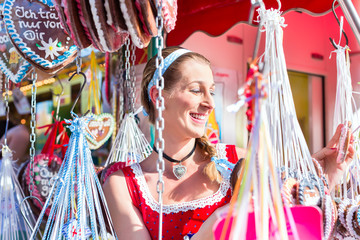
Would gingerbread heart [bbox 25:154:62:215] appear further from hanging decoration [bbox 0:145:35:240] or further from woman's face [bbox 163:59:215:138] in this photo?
woman's face [bbox 163:59:215:138]

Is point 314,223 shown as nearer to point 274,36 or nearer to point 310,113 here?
point 274,36

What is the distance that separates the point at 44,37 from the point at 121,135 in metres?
0.75

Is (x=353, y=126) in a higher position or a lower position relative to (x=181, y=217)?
higher

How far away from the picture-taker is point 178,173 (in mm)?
1380

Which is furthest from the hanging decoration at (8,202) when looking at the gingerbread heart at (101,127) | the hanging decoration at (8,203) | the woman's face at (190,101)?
the woman's face at (190,101)

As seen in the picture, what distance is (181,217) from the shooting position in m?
1.32

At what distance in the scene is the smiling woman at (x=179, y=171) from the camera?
1.30m

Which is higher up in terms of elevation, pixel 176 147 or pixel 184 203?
pixel 176 147

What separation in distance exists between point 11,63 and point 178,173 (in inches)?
32.9

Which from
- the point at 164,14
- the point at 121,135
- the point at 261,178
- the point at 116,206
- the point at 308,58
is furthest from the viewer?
the point at 308,58

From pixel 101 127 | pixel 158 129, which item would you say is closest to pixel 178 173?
pixel 158 129

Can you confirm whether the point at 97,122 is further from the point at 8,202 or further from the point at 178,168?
the point at 178,168

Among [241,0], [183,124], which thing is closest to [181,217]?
[183,124]

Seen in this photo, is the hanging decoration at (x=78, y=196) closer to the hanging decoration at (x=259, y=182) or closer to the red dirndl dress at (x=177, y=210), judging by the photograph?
the red dirndl dress at (x=177, y=210)
